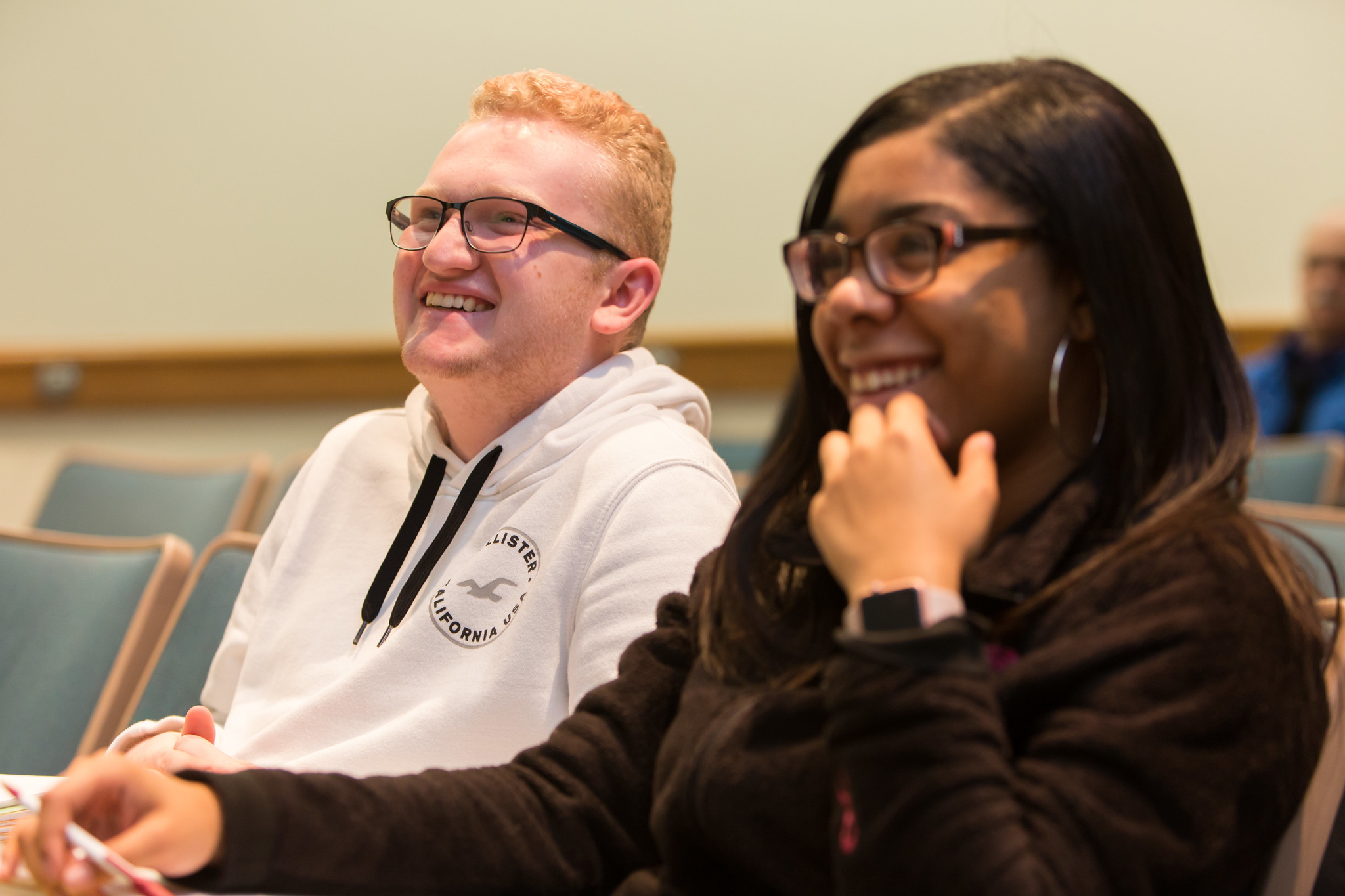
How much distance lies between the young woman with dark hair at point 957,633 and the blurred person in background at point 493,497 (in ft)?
0.93

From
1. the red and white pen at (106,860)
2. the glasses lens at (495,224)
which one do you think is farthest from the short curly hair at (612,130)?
the red and white pen at (106,860)

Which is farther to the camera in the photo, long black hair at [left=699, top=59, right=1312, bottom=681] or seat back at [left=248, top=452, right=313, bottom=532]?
seat back at [left=248, top=452, right=313, bottom=532]

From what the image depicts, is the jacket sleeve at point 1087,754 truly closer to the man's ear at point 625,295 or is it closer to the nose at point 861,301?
the nose at point 861,301

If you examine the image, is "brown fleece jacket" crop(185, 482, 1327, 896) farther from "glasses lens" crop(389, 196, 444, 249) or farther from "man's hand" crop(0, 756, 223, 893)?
"glasses lens" crop(389, 196, 444, 249)

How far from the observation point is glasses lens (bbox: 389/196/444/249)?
1512mm

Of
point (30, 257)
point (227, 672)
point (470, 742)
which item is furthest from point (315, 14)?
point (470, 742)

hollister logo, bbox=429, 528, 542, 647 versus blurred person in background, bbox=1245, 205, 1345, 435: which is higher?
hollister logo, bbox=429, 528, 542, 647

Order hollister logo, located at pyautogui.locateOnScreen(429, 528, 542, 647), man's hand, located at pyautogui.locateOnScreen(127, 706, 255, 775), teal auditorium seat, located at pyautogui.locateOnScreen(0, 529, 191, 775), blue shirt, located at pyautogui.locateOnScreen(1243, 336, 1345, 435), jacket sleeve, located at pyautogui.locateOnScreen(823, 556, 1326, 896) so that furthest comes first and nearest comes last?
blue shirt, located at pyautogui.locateOnScreen(1243, 336, 1345, 435)
teal auditorium seat, located at pyautogui.locateOnScreen(0, 529, 191, 775)
hollister logo, located at pyautogui.locateOnScreen(429, 528, 542, 647)
man's hand, located at pyautogui.locateOnScreen(127, 706, 255, 775)
jacket sleeve, located at pyautogui.locateOnScreen(823, 556, 1326, 896)

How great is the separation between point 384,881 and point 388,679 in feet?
1.46

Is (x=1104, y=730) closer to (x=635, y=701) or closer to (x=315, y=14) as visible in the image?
(x=635, y=701)

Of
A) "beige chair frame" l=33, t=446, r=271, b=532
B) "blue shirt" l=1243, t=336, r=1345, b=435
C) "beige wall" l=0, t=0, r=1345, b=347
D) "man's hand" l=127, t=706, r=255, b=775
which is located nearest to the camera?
"man's hand" l=127, t=706, r=255, b=775

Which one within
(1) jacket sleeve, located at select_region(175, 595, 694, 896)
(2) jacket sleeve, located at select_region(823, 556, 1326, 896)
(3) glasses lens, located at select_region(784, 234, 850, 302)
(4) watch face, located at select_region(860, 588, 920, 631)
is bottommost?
(1) jacket sleeve, located at select_region(175, 595, 694, 896)

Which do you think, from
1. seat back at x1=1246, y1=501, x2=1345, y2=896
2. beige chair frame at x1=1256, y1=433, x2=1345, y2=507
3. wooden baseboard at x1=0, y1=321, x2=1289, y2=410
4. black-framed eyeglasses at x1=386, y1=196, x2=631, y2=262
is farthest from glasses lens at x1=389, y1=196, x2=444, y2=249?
wooden baseboard at x1=0, y1=321, x2=1289, y2=410

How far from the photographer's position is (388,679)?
1.35m
